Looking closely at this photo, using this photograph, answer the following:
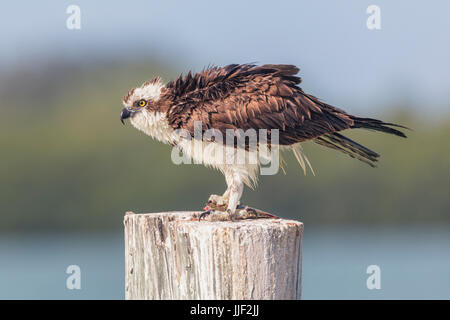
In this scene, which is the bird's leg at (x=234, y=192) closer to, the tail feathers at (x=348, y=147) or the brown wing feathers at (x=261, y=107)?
the brown wing feathers at (x=261, y=107)

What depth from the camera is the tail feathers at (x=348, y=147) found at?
7.65 m

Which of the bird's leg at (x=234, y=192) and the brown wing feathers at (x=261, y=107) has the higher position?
the brown wing feathers at (x=261, y=107)

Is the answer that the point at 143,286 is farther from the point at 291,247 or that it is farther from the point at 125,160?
the point at 125,160

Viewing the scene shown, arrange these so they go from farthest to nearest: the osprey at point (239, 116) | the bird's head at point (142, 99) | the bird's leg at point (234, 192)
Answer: the bird's head at point (142, 99) < the osprey at point (239, 116) < the bird's leg at point (234, 192)

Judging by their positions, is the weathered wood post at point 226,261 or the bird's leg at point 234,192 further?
the bird's leg at point 234,192

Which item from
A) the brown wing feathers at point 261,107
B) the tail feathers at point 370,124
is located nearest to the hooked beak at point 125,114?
the brown wing feathers at point 261,107

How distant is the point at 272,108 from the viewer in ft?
24.7

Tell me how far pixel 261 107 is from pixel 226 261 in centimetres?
255

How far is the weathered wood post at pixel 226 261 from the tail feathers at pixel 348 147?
7.06 feet

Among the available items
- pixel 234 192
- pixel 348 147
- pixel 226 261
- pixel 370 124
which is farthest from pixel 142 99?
pixel 226 261

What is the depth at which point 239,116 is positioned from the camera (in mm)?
7441

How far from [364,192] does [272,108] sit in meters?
43.8

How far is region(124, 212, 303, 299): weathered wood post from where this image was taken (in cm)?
547

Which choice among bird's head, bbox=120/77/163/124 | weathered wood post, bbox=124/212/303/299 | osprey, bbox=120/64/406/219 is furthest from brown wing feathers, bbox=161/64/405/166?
weathered wood post, bbox=124/212/303/299
